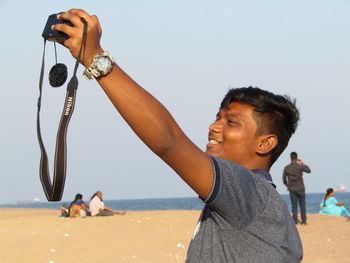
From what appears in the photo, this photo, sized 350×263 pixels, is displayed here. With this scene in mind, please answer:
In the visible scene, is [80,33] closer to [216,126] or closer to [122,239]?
[216,126]

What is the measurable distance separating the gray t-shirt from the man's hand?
0.64m

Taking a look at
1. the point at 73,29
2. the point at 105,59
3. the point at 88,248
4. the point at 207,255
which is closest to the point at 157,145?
the point at 105,59

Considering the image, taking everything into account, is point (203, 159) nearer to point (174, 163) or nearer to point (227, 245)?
point (174, 163)

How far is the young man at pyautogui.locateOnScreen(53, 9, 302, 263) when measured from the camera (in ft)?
8.30

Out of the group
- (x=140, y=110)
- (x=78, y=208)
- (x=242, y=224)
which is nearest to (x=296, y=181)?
(x=78, y=208)

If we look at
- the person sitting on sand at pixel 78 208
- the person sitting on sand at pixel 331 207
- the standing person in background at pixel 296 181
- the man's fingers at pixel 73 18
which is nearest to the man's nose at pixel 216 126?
the man's fingers at pixel 73 18

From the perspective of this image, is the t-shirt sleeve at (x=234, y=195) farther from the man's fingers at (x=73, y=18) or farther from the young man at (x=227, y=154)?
the man's fingers at (x=73, y=18)

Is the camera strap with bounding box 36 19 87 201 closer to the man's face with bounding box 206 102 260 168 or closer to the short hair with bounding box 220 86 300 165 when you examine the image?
the man's face with bounding box 206 102 260 168

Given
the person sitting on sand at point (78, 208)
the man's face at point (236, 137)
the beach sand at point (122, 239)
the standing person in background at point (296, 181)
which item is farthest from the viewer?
the person sitting on sand at point (78, 208)

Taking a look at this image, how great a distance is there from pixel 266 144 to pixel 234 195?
0.77 m

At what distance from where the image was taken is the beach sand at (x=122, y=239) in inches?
506

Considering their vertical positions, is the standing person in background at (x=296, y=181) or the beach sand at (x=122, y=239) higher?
the standing person in background at (x=296, y=181)

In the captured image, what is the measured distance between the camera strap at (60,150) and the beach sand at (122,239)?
975 centimetres

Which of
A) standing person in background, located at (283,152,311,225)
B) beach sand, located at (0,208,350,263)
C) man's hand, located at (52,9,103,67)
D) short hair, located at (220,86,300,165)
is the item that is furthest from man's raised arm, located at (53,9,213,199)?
standing person in background, located at (283,152,311,225)
